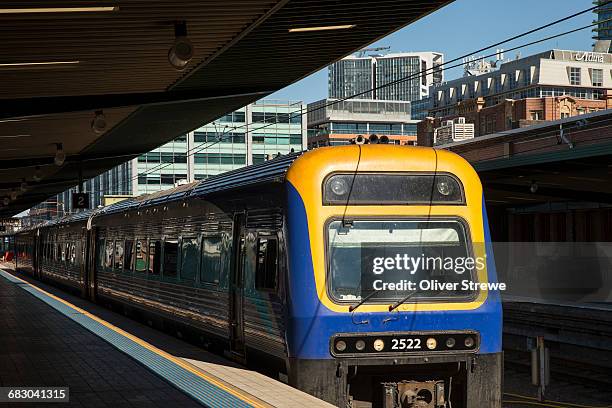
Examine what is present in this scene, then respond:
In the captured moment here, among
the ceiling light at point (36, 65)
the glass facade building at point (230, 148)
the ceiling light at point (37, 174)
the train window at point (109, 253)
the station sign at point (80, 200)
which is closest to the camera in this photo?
the ceiling light at point (36, 65)

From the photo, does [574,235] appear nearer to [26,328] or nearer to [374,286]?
[26,328]

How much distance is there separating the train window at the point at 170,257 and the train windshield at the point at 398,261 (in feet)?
22.1

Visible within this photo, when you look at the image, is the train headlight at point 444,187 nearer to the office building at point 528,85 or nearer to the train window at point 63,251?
the train window at point 63,251

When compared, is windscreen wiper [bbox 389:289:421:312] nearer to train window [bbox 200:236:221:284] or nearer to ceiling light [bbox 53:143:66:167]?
train window [bbox 200:236:221:284]

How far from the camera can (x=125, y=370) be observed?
12438 millimetres

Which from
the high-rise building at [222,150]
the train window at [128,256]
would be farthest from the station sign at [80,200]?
the high-rise building at [222,150]

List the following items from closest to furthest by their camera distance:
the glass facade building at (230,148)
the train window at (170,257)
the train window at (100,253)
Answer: the train window at (170,257)
the train window at (100,253)
the glass facade building at (230,148)

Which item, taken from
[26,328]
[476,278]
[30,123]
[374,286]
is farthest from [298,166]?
[30,123]

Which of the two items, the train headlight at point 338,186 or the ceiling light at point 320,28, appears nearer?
the train headlight at point 338,186

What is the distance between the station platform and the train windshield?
1.39m

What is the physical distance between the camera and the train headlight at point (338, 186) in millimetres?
10648

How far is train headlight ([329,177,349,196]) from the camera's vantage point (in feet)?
34.9

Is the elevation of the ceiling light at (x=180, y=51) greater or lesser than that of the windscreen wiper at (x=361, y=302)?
greater

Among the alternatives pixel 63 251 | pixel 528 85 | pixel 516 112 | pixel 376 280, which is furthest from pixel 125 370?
pixel 528 85
